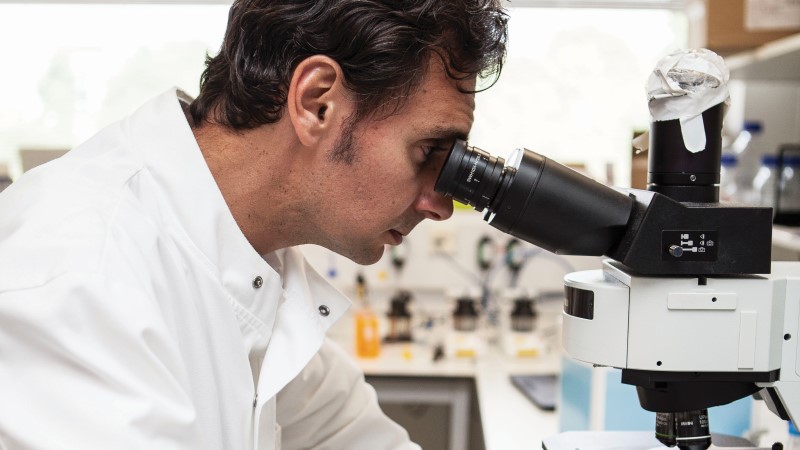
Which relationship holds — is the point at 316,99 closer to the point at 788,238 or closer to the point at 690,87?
the point at 690,87

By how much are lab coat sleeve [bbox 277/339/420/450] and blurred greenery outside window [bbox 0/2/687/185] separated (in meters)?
2.00

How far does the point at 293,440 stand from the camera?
1269mm

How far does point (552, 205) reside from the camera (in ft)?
2.71

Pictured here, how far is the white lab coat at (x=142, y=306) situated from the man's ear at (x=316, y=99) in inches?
5.7

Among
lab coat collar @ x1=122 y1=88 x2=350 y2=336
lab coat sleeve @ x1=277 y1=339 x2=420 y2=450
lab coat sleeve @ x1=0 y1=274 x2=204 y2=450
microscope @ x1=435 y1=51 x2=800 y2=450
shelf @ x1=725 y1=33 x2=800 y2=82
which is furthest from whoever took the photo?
shelf @ x1=725 y1=33 x2=800 y2=82

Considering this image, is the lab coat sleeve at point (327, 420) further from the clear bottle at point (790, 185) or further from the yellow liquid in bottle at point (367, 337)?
the clear bottle at point (790, 185)

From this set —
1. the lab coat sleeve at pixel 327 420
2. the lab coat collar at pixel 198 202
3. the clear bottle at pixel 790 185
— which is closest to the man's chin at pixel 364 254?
the lab coat collar at pixel 198 202

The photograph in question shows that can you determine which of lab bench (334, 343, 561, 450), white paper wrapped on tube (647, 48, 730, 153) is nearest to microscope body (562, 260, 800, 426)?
white paper wrapped on tube (647, 48, 730, 153)

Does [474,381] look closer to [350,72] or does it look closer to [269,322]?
[269,322]

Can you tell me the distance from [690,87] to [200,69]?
2.56m

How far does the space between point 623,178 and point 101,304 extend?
2.58 m

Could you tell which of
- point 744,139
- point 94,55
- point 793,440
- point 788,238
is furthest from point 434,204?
point 94,55

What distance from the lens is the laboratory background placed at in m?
2.17

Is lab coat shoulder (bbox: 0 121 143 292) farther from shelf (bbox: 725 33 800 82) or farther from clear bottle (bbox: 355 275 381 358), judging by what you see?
shelf (bbox: 725 33 800 82)
